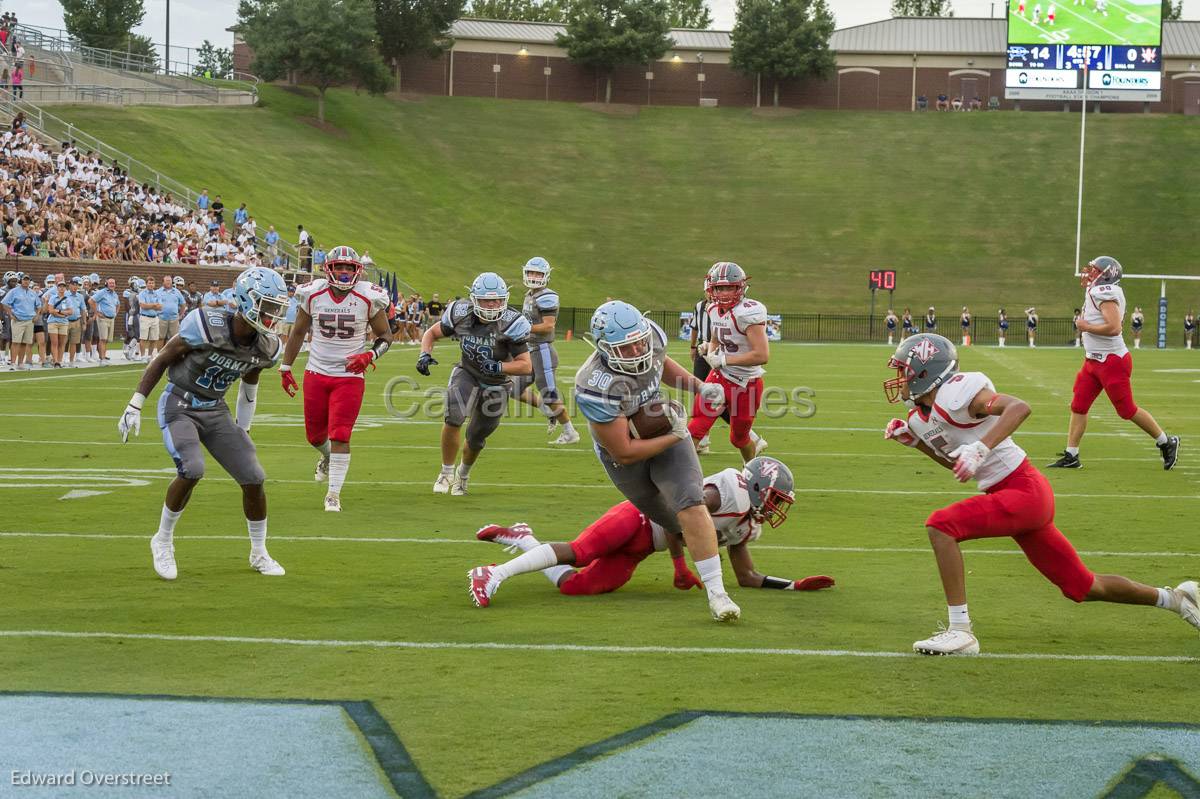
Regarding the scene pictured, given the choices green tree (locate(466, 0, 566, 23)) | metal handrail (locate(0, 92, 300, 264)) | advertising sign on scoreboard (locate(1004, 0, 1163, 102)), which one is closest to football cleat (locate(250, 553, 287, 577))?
metal handrail (locate(0, 92, 300, 264))

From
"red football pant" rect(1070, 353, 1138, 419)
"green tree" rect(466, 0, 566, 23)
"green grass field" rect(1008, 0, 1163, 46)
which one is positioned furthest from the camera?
"green tree" rect(466, 0, 566, 23)

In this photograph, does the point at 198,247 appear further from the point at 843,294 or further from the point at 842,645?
the point at 842,645

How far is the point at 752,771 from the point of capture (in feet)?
16.3

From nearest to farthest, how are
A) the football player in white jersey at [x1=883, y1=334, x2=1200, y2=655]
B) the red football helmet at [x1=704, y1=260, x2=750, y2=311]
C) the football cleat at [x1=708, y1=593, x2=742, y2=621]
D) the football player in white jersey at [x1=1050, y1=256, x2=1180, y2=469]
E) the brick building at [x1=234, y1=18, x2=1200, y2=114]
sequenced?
the football player in white jersey at [x1=883, y1=334, x2=1200, y2=655]
the football cleat at [x1=708, y1=593, x2=742, y2=621]
the red football helmet at [x1=704, y1=260, x2=750, y2=311]
the football player in white jersey at [x1=1050, y1=256, x2=1180, y2=469]
the brick building at [x1=234, y1=18, x2=1200, y2=114]

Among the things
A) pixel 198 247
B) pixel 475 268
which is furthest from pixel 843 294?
pixel 198 247

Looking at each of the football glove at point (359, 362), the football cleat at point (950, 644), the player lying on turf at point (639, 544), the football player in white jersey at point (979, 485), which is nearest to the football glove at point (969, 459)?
the football player in white jersey at point (979, 485)

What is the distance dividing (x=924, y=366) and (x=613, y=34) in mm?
80736

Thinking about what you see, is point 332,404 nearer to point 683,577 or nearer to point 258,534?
point 258,534

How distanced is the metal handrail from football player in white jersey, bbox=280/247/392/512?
33.9 metres

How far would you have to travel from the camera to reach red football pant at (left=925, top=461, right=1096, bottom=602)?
6566 mm

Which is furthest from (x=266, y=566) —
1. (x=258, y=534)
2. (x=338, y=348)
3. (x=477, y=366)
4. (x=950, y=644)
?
(x=950, y=644)

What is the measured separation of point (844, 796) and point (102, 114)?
197ft

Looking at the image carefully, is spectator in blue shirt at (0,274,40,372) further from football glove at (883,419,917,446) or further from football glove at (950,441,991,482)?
football glove at (950,441,991,482)

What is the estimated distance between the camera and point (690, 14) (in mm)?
114625
